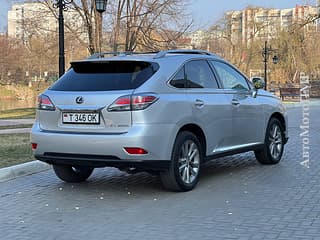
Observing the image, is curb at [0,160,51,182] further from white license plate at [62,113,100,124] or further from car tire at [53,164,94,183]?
white license plate at [62,113,100,124]

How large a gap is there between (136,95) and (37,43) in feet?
85.3

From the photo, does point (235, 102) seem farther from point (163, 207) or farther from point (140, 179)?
point (163, 207)

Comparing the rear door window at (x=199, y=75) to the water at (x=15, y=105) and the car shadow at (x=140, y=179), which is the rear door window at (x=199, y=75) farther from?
the water at (x=15, y=105)

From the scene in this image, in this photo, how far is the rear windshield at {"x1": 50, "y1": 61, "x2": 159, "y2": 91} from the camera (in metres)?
6.70

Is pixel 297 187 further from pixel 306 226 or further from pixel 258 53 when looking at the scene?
pixel 258 53

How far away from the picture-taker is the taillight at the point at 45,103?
6910 mm

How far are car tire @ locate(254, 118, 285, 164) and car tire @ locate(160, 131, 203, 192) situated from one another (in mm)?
2058

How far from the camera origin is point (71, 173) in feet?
25.5

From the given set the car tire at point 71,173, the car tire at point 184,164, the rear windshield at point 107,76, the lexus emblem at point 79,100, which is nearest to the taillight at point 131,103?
the rear windshield at point 107,76

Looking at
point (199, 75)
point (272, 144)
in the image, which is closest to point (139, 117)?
point (199, 75)

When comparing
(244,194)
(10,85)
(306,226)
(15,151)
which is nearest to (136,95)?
(244,194)

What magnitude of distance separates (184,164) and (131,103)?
118 cm

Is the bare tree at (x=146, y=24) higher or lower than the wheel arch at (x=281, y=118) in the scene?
higher

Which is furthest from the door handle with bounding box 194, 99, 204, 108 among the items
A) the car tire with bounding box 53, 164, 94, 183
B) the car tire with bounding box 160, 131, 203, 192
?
the car tire with bounding box 53, 164, 94, 183
